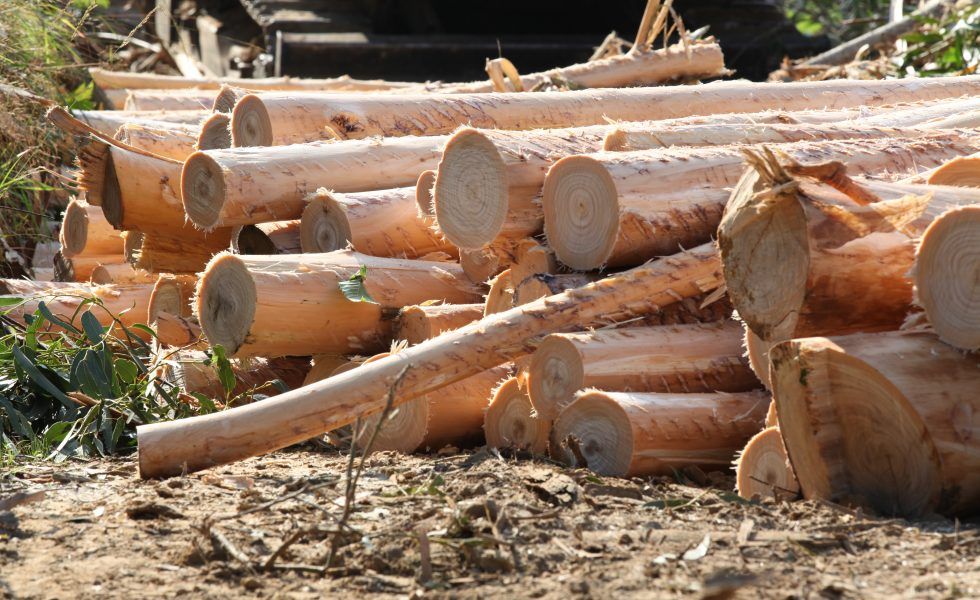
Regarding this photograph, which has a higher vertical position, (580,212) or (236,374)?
(580,212)

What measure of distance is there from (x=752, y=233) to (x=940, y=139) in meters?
1.83

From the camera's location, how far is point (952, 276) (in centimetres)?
283

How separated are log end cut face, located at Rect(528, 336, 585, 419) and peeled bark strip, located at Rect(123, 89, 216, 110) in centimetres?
528

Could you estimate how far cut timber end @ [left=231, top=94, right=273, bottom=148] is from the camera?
508cm

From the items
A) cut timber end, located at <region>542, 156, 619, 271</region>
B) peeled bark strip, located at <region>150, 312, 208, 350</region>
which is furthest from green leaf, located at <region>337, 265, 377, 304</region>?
peeled bark strip, located at <region>150, 312, 208, 350</region>

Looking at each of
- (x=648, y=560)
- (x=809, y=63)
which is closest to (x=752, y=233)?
(x=648, y=560)

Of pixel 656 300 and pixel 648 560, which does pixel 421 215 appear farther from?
pixel 648 560

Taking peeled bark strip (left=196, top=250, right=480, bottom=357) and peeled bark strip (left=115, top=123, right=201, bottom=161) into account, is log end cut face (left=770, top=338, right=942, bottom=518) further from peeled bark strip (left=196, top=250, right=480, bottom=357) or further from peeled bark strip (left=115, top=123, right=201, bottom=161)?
peeled bark strip (left=115, top=123, right=201, bottom=161)

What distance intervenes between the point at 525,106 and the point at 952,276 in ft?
10.1

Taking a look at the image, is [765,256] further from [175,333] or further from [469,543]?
[175,333]

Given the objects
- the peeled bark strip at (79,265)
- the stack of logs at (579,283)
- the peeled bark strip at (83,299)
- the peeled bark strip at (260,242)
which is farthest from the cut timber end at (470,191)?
the peeled bark strip at (79,265)

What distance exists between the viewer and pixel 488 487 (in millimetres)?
3135

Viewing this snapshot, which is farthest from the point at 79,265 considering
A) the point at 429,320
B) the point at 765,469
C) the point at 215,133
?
the point at 765,469

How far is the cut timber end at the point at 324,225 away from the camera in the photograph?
454cm
